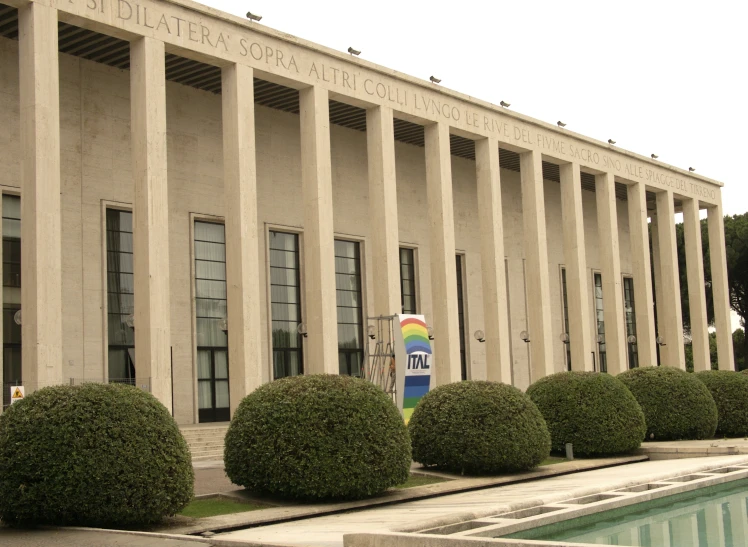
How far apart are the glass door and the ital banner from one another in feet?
32.3

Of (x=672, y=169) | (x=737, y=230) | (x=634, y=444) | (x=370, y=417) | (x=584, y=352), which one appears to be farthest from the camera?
(x=737, y=230)

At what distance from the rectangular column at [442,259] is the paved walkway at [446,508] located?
11001 mm

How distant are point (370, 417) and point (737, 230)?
43.0 meters

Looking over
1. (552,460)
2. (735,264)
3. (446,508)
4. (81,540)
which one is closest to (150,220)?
(552,460)

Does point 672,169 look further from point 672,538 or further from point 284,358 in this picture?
point 672,538

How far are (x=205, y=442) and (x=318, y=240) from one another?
6021mm

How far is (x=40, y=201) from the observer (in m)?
18.7

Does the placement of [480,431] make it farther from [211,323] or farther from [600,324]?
[600,324]

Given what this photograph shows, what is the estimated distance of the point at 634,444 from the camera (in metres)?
18.3

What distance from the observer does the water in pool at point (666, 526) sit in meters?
9.31

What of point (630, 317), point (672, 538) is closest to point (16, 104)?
point (672, 538)

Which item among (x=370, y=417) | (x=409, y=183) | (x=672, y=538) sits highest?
(x=409, y=183)

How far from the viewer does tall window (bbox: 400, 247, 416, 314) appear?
3197 cm

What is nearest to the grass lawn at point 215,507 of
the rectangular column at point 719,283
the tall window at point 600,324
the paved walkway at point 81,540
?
the paved walkway at point 81,540
